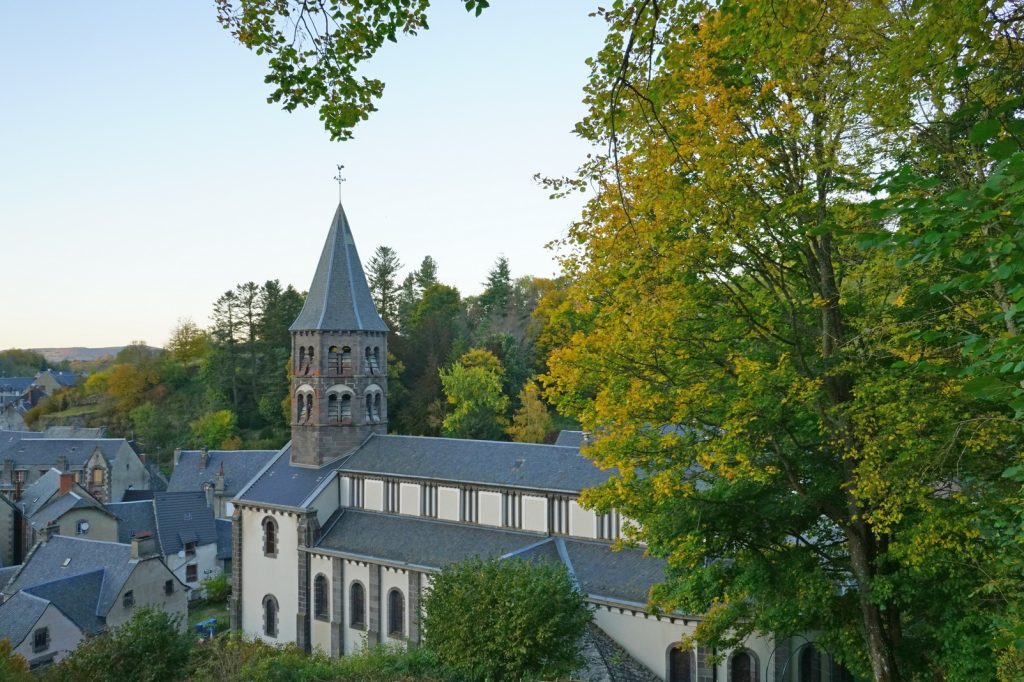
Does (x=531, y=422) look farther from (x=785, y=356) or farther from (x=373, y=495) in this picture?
(x=785, y=356)

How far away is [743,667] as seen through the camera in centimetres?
1964

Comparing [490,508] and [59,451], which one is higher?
[490,508]

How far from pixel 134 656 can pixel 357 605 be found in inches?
459

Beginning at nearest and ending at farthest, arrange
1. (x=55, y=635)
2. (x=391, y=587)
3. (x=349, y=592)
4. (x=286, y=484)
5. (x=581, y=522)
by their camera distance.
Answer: (x=581, y=522) < (x=391, y=587) < (x=349, y=592) < (x=55, y=635) < (x=286, y=484)

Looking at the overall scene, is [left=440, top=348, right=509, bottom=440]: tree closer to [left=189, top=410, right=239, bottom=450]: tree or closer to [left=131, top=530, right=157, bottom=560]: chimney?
[left=131, top=530, right=157, bottom=560]: chimney

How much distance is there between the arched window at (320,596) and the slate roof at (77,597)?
852cm

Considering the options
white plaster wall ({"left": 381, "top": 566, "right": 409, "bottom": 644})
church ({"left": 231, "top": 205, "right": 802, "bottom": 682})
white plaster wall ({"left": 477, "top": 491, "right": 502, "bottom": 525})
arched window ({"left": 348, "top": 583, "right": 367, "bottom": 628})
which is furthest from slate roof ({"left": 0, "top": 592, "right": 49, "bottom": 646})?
white plaster wall ({"left": 477, "top": 491, "right": 502, "bottom": 525})

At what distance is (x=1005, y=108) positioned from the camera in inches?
219

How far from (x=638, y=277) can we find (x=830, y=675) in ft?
48.4

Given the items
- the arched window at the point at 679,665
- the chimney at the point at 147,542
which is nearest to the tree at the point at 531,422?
the chimney at the point at 147,542

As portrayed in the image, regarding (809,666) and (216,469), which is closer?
(809,666)

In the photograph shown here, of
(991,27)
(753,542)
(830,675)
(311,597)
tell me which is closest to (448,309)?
(311,597)

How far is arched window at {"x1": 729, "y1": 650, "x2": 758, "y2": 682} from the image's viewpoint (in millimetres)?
19453

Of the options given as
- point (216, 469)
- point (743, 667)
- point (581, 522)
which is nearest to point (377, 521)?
point (581, 522)
